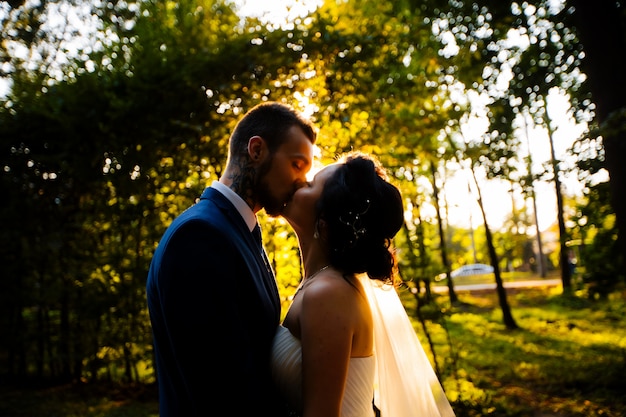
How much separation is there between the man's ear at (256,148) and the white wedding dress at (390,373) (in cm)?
85

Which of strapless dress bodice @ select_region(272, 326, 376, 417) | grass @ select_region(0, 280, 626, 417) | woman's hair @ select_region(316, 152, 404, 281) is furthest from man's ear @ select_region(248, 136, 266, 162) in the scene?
grass @ select_region(0, 280, 626, 417)

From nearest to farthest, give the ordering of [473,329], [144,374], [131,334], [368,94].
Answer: [368,94]
[131,334]
[144,374]
[473,329]

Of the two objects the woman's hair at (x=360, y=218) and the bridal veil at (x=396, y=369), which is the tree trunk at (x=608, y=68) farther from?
the woman's hair at (x=360, y=218)

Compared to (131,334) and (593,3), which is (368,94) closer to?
(593,3)

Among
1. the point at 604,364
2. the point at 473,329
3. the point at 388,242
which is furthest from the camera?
the point at 473,329

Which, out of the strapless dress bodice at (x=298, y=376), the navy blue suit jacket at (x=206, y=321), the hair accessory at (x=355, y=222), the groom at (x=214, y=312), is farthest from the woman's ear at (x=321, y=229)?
the navy blue suit jacket at (x=206, y=321)

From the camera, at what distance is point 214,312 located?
58.2 inches

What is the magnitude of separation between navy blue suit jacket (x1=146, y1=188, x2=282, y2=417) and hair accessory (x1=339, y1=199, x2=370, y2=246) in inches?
26.3

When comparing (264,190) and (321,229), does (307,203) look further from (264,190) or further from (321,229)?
(264,190)

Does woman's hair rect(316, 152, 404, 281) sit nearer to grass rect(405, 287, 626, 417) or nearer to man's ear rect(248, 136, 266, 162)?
man's ear rect(248, 136, 266, 162)

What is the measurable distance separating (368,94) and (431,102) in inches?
33.3

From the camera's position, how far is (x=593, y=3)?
22.0 ft

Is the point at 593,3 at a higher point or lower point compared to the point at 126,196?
higher

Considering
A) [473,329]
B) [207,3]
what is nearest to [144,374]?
[207,3]
